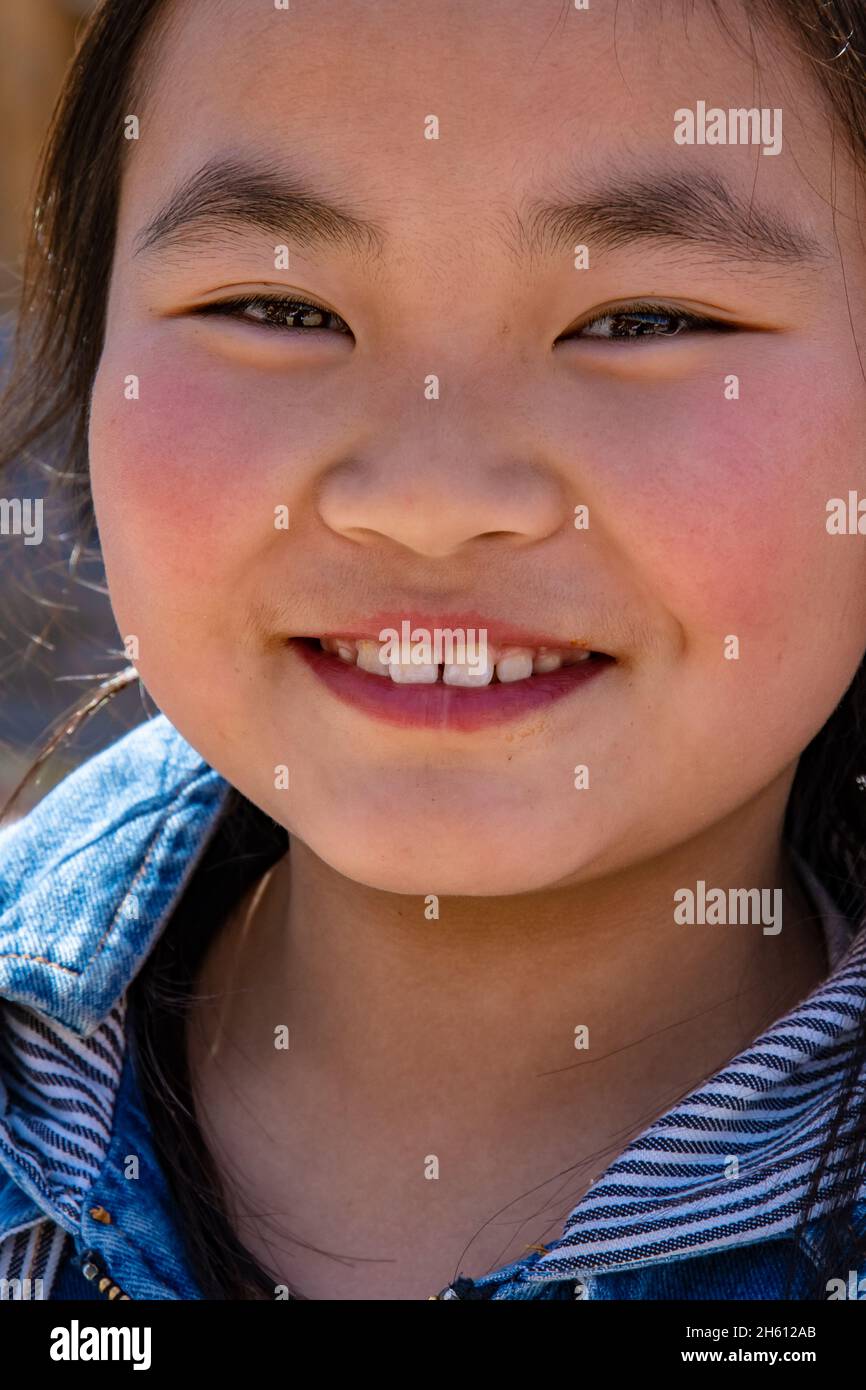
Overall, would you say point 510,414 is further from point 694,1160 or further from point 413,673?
point 694,1160

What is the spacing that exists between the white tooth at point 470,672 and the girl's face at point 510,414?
33 mm

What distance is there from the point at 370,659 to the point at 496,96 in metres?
0.43

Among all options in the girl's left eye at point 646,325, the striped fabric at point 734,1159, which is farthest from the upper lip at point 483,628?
the striped fabric at point 734,1159

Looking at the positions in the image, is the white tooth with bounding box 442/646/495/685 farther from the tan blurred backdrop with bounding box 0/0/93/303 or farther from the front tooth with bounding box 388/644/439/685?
the tan blurred backdrop with bounding box 0/0/93/303

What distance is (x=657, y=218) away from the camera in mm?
1260

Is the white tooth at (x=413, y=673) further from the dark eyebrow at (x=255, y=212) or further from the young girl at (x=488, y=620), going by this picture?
the dark eyebrow at (x=255, y=212)

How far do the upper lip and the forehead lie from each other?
286 millimetres

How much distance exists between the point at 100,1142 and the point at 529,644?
1.91 ft

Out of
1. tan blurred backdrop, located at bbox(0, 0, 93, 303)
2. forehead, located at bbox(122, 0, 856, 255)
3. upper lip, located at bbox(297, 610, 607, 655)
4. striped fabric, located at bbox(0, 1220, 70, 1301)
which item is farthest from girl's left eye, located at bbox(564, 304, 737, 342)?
tan blurred backdrop, located at bbox(0, 0, 93, 303)

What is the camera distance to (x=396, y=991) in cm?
152

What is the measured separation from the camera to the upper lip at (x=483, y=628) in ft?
4.20

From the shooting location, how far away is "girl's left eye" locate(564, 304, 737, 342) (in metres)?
1.30

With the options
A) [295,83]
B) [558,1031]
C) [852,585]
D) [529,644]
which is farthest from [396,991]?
[295,83]

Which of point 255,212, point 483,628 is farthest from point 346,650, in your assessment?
point 255,212
